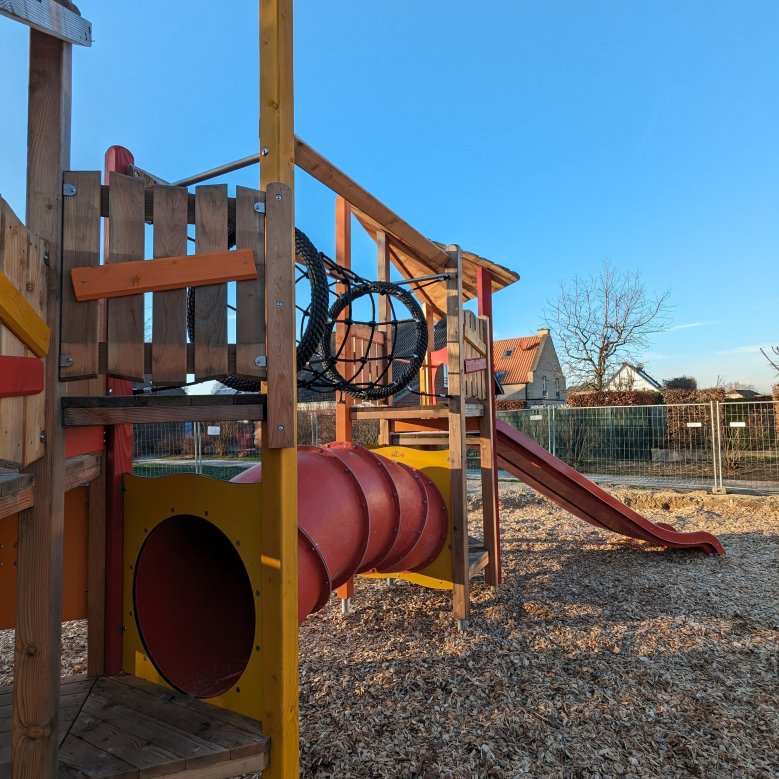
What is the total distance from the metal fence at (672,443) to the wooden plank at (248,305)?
36.1 feet

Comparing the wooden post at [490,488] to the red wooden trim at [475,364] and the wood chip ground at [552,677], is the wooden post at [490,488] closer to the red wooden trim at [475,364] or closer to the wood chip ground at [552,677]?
the red wooden trim at [475,364]

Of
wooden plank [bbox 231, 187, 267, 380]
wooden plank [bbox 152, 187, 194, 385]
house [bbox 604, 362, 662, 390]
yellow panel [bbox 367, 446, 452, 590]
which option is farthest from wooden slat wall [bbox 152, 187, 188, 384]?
house [bbox 604, 362, 662, 390]

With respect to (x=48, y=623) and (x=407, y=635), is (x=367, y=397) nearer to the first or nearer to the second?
(x=407, y=635)

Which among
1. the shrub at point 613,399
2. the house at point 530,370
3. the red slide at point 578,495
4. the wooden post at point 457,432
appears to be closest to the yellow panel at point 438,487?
the wooden post at point 457,432

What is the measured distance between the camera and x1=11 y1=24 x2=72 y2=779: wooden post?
1594mm

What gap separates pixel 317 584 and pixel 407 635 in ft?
5.41

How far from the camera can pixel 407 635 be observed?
149 inches

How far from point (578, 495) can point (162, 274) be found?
532cm

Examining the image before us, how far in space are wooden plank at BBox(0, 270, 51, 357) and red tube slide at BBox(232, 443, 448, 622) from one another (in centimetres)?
133

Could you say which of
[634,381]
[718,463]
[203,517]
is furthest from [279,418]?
[634,381]

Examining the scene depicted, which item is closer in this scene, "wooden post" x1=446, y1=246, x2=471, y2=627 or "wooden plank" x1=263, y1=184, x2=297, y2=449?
"wooden plank" x1=263, y1=184, x2=297, y2=449

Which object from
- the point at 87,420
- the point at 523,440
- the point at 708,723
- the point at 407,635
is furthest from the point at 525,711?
the point at 523,440

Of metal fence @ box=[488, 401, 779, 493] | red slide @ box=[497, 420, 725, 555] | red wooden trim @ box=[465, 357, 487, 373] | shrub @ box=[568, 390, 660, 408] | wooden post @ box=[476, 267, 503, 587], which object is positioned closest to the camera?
red wooden trim @ box=[465, 357, 487, 373]

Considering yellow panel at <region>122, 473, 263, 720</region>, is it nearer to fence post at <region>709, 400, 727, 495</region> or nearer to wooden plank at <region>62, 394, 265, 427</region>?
wooden plank at <region>62, 394, 265, 427</region>
